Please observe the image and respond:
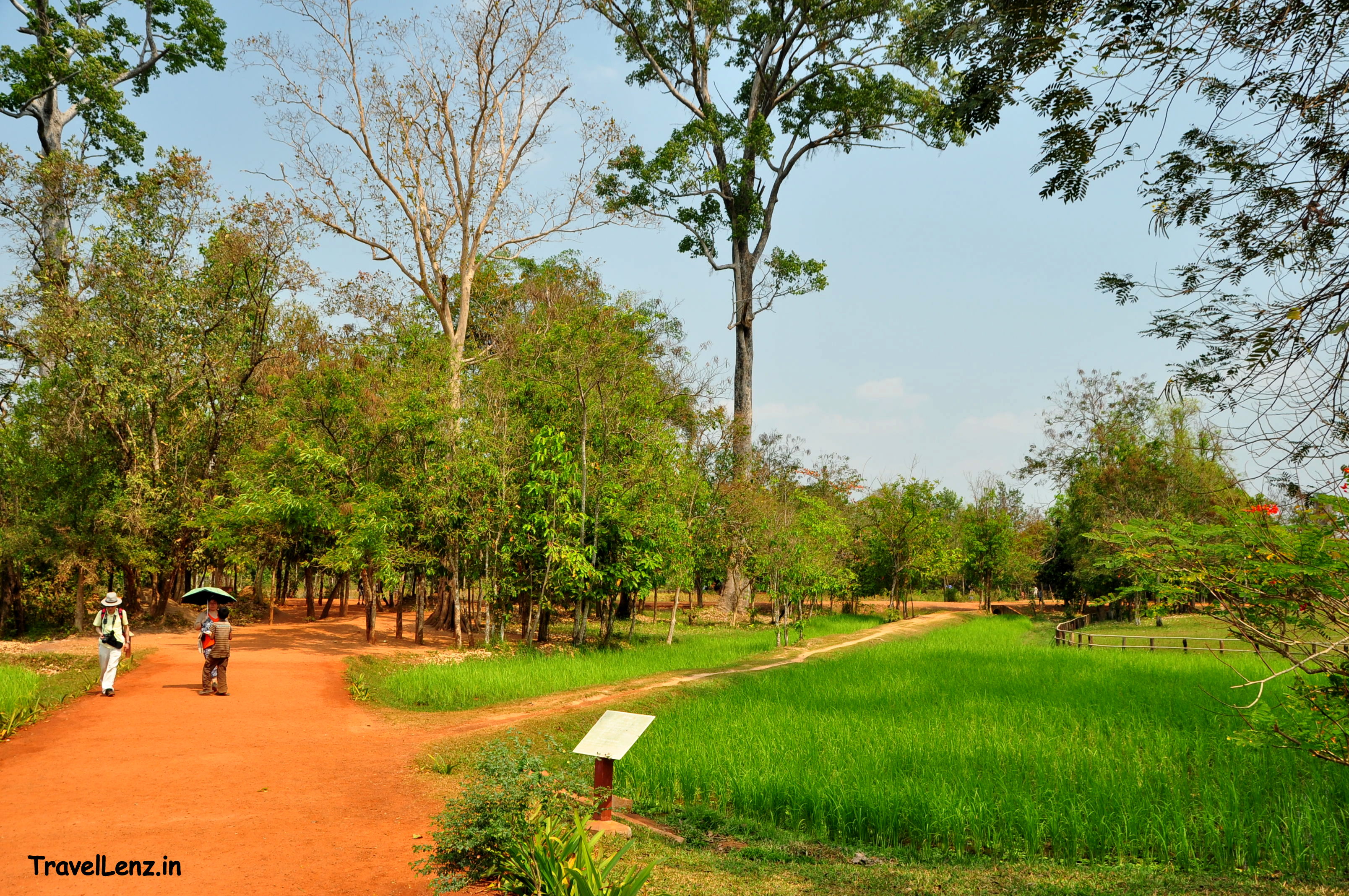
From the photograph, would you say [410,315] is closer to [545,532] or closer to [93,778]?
[545,532]

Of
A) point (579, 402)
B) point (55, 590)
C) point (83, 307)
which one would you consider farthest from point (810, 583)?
point (55, 590)

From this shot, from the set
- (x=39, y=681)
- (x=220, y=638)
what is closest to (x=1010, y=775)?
(x=220, y=638)

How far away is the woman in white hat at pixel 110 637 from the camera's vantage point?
471 inches

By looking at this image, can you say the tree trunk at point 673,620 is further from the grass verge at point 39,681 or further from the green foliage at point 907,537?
the green foliage at point 907,537

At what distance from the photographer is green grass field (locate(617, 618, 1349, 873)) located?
20.4 feet

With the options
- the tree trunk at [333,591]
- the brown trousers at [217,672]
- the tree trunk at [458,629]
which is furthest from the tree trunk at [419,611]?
the tree trunk at [333,591]

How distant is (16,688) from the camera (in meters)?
11.3

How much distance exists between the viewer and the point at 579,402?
20.0 meters

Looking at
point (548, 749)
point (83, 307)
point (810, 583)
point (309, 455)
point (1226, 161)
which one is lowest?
point (548, 749)

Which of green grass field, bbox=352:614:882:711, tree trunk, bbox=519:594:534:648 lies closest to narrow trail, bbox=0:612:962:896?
green grass field, bbox=352:614:882:711

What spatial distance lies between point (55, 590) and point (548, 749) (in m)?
22.4

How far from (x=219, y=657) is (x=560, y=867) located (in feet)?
33.3

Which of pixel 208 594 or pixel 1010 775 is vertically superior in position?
pixel 208 594

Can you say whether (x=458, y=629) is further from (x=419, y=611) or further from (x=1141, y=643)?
(x=1141, y=643)
